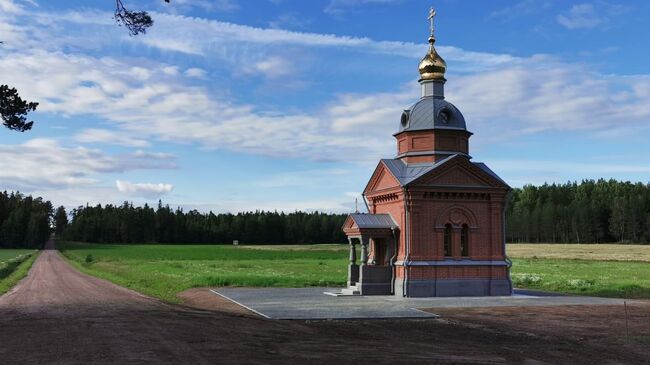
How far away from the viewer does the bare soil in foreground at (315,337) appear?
11.5m

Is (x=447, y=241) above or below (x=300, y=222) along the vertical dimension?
below

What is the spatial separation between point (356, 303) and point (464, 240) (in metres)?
6.36

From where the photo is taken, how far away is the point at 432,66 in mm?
27516

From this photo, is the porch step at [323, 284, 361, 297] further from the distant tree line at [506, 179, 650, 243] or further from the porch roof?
the distant tree line at [506, 179, 650, 243]

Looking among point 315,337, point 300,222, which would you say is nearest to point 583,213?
point 300,222

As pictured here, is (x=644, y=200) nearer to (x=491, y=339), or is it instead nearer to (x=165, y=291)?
(x=165, y=291)

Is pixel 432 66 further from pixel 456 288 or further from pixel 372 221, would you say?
pixel 456 288

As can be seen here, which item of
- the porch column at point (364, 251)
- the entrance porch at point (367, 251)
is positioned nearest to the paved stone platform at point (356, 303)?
the entrance porch at point (367, 251)

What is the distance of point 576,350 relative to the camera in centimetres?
1269

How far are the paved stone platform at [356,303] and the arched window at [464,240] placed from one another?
2156mm

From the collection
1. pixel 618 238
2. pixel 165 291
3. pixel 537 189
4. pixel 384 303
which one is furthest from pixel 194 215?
pixel 384 303

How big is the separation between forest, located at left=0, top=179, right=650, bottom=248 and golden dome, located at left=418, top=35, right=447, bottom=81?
91.9m

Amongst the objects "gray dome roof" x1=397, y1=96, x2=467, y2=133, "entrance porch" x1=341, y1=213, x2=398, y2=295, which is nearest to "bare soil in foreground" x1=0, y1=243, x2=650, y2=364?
"entrance porch" x1=341, y1=213, x2=398, y2=295

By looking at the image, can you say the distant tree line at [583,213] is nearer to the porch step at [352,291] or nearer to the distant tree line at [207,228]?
the distant tree line at [207,228]
